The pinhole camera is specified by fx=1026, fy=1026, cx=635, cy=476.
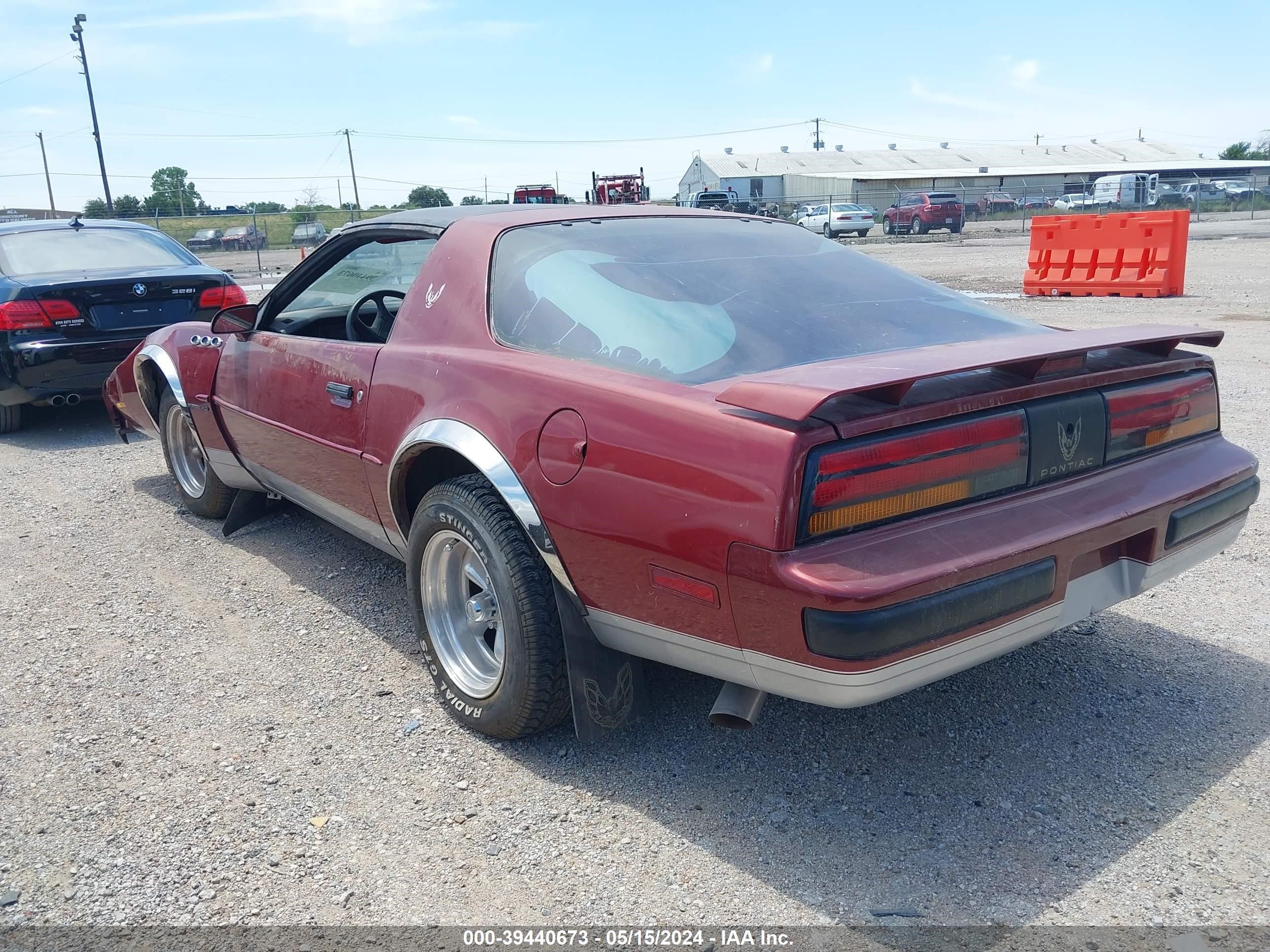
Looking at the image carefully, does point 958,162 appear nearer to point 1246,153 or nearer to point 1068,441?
point 1246,153

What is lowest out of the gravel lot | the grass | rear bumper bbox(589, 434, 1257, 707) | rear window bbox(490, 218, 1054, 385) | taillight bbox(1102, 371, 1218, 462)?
the gravel lot

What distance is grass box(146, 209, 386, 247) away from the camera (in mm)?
34312

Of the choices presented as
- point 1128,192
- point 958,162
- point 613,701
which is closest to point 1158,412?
point 613,701

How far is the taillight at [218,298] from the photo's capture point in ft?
24.2

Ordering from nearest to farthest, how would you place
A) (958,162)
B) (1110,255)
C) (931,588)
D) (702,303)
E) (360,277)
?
(931,588) < (702,303) < (360,277) < (1110,255) < (958,162)

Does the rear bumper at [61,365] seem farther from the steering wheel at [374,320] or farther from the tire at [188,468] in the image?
the steering wheel at [374,320]

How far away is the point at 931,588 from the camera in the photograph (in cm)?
215

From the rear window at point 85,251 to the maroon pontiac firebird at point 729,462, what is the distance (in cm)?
482

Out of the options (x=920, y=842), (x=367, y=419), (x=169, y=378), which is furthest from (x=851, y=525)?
(x=169, y=378)

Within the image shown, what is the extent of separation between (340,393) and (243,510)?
67.1 inches

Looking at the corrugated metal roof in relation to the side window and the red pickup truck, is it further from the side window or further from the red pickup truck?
the side window

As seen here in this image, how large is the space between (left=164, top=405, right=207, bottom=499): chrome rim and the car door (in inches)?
26.8

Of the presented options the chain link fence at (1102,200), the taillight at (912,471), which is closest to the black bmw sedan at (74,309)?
the taillight at (912,471)

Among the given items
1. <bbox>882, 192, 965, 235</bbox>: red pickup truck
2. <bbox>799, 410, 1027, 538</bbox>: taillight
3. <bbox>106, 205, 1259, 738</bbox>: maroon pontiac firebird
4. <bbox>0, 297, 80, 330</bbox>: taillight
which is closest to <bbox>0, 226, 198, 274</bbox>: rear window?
<bbox>0, 297, 80, 330</bbox>: taillight
